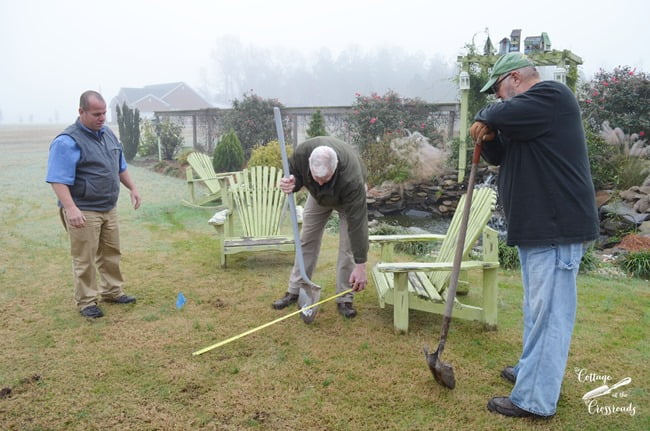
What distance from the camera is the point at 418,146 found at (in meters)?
9.77

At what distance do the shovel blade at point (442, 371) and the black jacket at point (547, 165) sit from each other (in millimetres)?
859

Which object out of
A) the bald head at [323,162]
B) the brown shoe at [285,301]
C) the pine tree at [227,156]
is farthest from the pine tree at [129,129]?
the bald head at [323,162]

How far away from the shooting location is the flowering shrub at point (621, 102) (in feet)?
30.0

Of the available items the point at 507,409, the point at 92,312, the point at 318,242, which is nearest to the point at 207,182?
the point at 92,312

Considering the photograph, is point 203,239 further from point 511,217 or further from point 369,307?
point 511,217

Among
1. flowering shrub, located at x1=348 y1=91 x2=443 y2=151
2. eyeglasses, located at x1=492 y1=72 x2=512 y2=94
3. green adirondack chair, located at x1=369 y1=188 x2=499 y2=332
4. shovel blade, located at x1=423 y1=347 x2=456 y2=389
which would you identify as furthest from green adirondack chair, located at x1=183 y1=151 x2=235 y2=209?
eyeglasses, located at x1=492 y1=72 x2=512 y2=94

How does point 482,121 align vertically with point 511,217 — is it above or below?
above

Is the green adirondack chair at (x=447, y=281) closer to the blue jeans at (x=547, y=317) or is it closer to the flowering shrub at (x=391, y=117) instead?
the blue jeans at (x=547, y=317)

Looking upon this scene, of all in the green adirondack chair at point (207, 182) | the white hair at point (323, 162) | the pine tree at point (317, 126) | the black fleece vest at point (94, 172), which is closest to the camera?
the white hair at point (323, 162)

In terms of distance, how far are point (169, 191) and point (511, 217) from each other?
8939 mm

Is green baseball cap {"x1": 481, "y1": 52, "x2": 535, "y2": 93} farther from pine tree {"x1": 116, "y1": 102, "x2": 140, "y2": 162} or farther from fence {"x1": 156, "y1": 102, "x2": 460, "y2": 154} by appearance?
pine tree {"x1": 116, "y1": 102, "x2": 140, "y2": 162}

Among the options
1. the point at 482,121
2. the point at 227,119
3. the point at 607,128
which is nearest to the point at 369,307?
the point at 482,121

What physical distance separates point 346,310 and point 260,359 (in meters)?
0.91

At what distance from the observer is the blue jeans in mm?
2299
